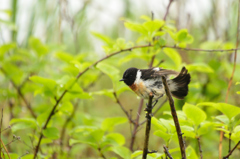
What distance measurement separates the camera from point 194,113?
1.46 meters

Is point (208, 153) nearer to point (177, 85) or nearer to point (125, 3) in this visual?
point (177, 85)

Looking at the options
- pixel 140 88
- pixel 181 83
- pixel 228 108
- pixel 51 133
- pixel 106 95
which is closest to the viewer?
pixel 228 108

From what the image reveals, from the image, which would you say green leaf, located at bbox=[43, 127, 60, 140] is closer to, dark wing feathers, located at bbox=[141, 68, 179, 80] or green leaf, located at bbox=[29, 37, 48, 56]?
dark wing feathers, located at bbox=[141, 68, 179, 80]

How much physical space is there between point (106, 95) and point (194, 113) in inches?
30.4

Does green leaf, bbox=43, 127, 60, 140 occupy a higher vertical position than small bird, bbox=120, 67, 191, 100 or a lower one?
lower

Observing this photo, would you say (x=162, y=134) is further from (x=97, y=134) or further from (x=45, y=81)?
(x=45, y=81)

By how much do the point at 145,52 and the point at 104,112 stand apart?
1957 mm

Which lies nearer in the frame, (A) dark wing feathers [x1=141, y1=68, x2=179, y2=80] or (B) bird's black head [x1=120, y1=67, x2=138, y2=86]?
(A) dark wing feathers [x1=141, y1=68, x2=179, y2=80]

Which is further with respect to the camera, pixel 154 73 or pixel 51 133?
pixel 51 133

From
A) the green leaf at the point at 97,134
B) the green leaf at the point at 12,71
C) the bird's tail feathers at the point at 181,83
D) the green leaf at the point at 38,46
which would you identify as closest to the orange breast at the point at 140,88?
the bird's tail feathers at the point at 181,83

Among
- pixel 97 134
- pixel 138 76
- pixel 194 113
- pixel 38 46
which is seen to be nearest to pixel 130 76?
pixel 138 76

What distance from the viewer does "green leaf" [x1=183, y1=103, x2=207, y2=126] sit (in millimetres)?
1446

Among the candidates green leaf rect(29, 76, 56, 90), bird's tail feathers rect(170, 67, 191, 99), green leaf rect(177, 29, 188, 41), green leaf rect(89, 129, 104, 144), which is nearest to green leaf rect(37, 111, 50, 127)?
green leaf rect(29, 76, 56, 90)

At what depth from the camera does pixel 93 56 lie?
7.66 feet
